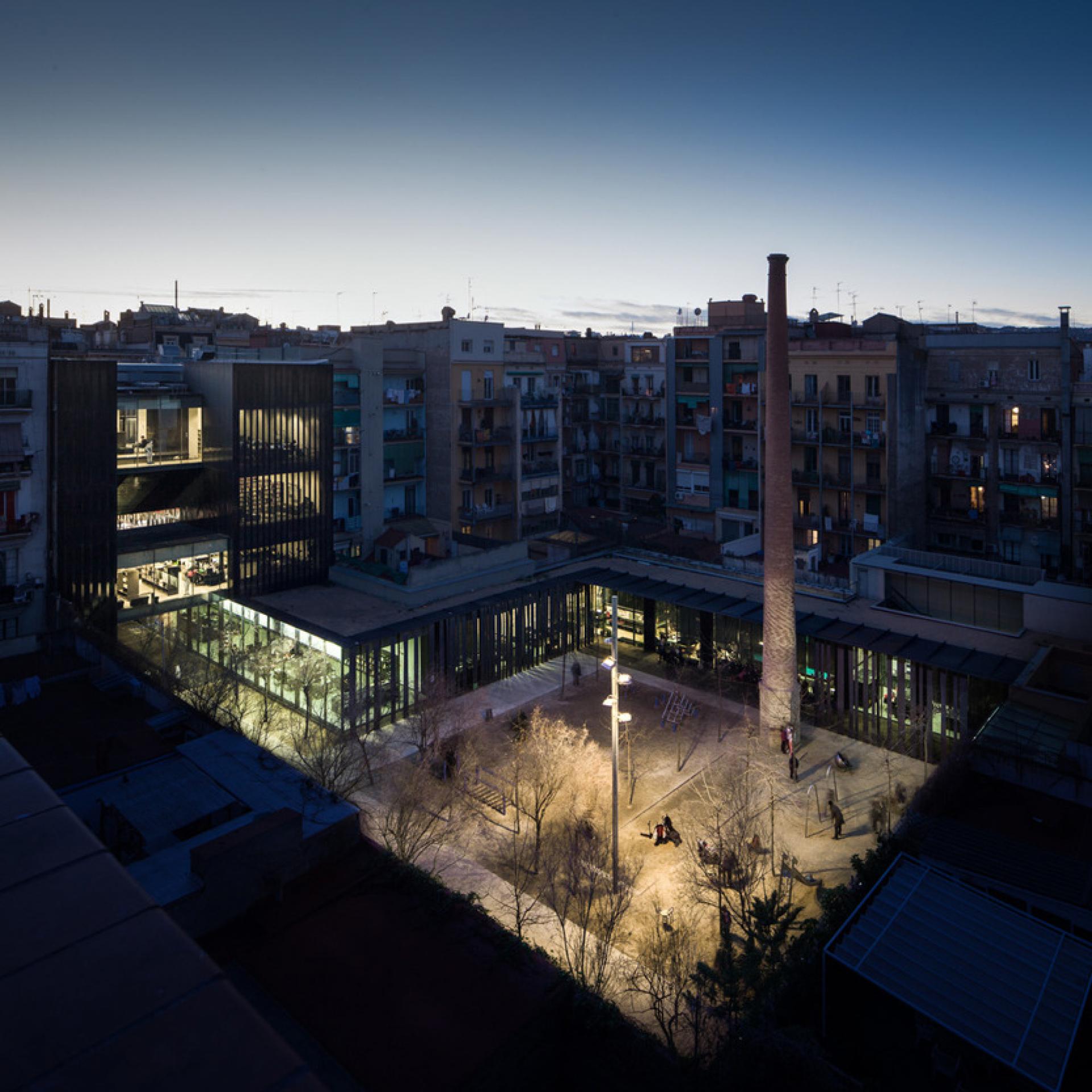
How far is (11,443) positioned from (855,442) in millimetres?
36107

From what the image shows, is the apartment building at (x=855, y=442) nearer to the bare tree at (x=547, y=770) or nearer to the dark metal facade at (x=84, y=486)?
the bare tree at (x=547, y=770)

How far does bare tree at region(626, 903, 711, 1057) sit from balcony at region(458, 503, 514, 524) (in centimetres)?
2873

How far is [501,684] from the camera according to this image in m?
31.3

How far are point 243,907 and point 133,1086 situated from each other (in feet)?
27.1

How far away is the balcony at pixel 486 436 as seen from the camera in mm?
44000

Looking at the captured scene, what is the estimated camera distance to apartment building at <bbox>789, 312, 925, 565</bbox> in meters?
41.6

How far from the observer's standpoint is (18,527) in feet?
89.7

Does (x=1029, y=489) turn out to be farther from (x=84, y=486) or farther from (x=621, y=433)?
(x=84, y=486)

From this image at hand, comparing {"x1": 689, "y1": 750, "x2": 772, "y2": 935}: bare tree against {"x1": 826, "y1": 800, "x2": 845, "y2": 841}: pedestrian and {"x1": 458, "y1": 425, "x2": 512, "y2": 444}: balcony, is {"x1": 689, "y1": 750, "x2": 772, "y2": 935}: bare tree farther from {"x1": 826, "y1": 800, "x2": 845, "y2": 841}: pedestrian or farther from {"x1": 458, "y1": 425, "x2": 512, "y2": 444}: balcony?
{"x1": 458, "y1": 425, "x2": 512, "y2": 444}: balcony

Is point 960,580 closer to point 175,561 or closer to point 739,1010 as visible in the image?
point 739,1010

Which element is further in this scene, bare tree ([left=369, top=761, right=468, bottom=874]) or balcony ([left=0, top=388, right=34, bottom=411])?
balcony ([left=0, top=388, right=34, bottom=411])

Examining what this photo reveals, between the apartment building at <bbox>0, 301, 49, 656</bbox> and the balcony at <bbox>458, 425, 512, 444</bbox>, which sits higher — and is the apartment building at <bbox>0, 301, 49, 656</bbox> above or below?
below

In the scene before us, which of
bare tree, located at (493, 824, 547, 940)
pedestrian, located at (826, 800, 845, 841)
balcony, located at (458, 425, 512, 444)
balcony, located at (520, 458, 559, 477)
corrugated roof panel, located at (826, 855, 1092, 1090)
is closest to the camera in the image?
corrugated roof panel, located at (826, 855, 1092, 1090)

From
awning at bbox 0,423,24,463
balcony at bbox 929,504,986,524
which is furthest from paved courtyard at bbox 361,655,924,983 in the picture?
balcony at bbox 929,504,986,524
